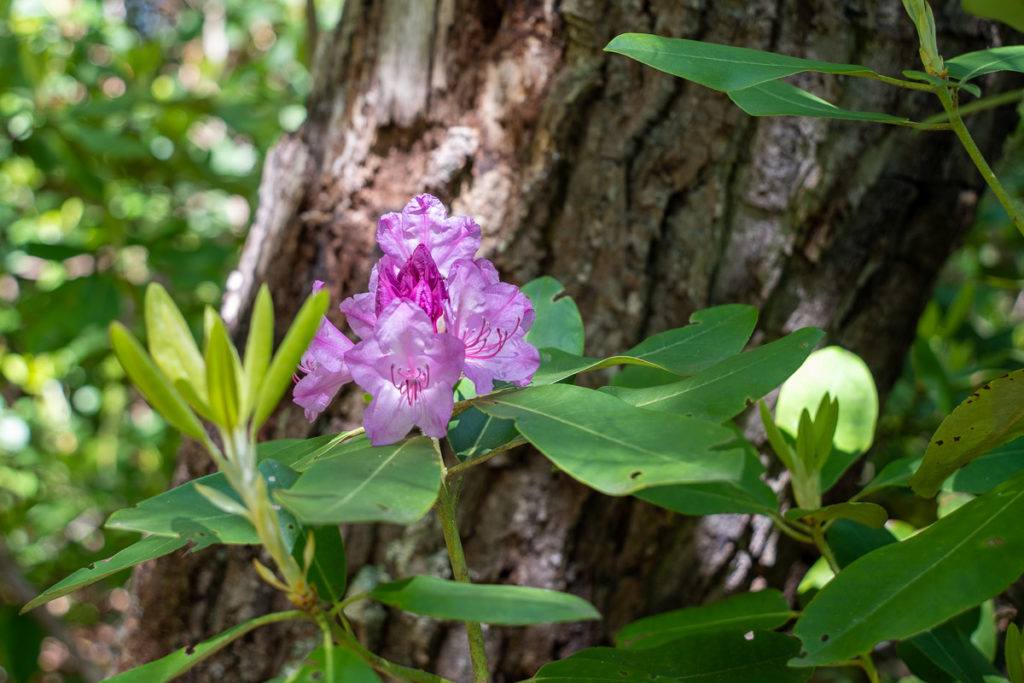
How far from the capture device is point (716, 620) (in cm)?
102

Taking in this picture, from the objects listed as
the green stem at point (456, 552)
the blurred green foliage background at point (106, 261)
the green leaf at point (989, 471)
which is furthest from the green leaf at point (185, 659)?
the blurred green foliage background at point (106, 261)

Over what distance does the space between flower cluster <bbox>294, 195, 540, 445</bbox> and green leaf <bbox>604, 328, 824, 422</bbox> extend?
0.12 meters

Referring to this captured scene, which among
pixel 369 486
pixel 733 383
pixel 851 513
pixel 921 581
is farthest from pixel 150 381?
pixel 851 513

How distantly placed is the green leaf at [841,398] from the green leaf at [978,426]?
31cm

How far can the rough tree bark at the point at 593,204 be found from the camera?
1.29 m

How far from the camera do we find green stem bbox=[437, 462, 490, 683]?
0.70 m

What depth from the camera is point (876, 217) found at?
1.38 m

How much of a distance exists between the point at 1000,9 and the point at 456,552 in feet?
2.58

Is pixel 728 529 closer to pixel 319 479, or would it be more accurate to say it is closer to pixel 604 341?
pixel 604 341

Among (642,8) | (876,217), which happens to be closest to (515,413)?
(642,8)

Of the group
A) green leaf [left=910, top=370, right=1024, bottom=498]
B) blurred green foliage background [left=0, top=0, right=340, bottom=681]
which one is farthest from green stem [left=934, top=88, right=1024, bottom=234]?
blurred green foliage background [left=0, top=0, right=340, bottom=681]

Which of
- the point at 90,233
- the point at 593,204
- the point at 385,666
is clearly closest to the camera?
the point at 385,666

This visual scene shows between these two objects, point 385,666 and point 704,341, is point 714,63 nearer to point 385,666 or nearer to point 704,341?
point 704,341

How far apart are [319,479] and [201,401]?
9 cm
